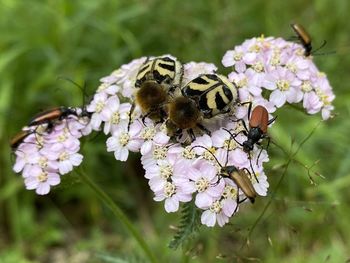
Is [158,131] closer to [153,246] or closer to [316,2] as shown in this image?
[153,246]

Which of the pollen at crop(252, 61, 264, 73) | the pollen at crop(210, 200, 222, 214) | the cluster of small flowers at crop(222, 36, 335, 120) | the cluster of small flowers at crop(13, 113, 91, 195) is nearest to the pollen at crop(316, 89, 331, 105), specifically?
the cluster of small flowers at crop(222, 36, 335, 120)

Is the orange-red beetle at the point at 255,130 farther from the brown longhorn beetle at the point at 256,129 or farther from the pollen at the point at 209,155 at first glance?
the pollen at the point at 209,155

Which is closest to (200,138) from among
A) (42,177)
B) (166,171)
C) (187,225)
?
(166,171)

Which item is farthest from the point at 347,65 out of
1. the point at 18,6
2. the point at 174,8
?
the point at 18,6

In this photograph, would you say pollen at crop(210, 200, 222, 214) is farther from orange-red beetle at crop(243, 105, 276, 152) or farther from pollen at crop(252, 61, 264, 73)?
pollen at crop(252, 61, 264, 73)

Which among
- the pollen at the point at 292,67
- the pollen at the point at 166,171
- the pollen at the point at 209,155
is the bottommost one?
the pollen at the point at 209,155

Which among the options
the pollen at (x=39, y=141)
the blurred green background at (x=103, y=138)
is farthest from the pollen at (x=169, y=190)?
the blurred green background at (x=103, y=138)
